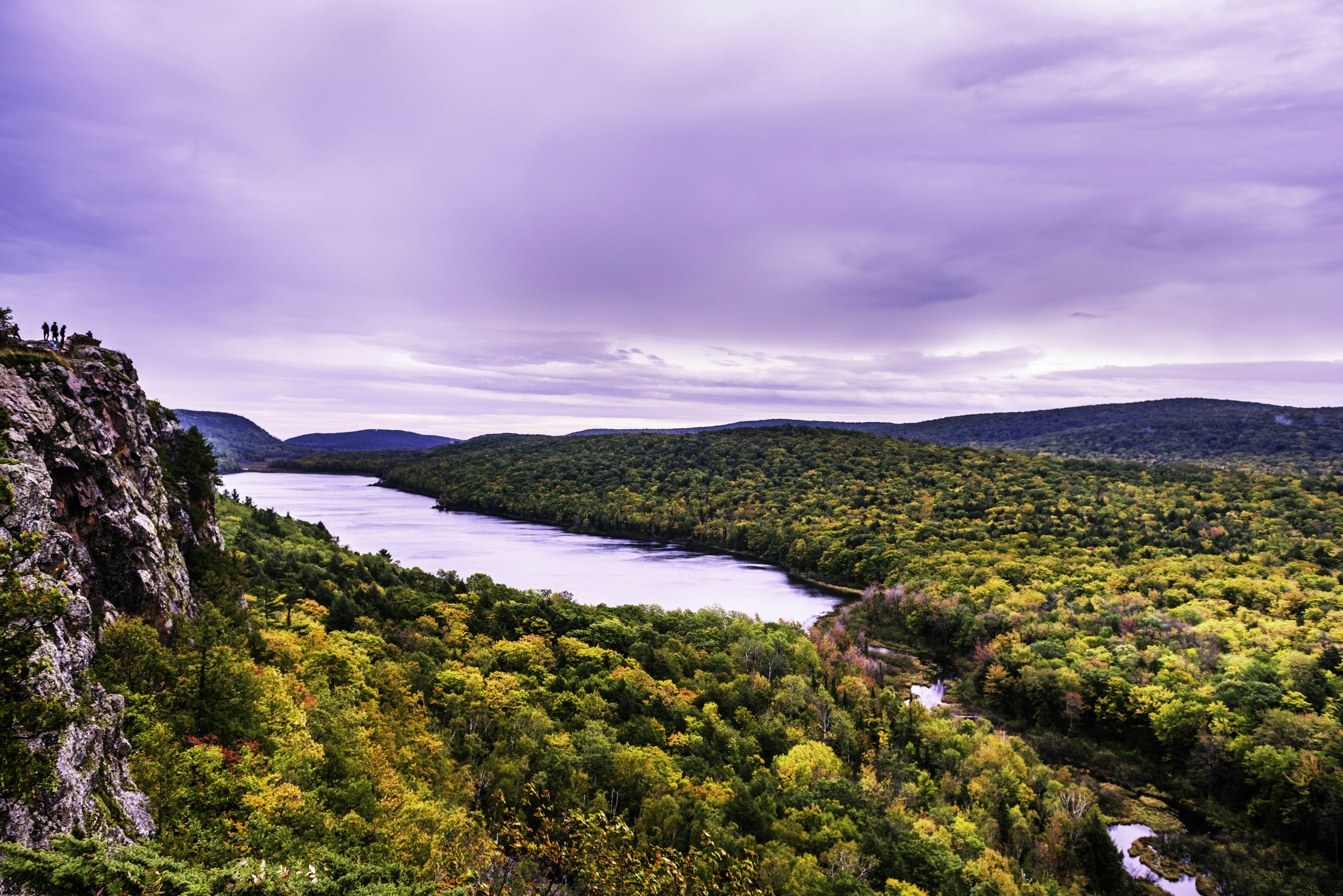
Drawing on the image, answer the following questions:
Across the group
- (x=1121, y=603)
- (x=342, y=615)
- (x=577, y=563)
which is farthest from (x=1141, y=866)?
(x=577, y=563)

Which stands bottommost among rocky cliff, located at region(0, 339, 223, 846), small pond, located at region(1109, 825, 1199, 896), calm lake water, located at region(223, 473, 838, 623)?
small pond, located at region(1109, 825, 1199, 896)

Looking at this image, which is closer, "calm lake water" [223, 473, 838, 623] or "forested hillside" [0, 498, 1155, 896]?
"forested hillside" [0, 498, 1155, 896]

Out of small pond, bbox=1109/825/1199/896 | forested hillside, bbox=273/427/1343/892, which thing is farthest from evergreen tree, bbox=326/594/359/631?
forested hillside, bbox=273/427/1343/892

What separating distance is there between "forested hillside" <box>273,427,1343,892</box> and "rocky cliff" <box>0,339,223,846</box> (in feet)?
196

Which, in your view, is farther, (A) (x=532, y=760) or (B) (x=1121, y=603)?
(B) (x=1121, y=603)

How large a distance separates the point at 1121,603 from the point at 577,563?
84765 millimetres

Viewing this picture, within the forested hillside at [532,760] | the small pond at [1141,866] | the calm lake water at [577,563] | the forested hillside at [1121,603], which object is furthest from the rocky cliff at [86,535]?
the calm lake water at [577,563]

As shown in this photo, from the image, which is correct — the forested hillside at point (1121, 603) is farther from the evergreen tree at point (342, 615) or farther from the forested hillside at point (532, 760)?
the evergreen tree at point (342, 615)

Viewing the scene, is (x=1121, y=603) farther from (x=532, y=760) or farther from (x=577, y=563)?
(x=577, y=563)

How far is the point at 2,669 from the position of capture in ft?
34.3

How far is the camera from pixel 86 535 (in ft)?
66.2

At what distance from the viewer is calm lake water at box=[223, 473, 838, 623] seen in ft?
305

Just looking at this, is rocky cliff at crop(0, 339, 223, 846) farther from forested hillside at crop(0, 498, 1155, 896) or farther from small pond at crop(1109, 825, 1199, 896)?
small pond at crop(1109, 825, 1199, 896)

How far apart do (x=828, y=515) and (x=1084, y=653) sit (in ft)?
266
